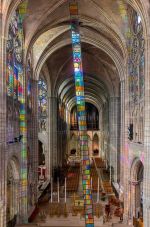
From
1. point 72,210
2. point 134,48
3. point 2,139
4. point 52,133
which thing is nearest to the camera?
point 2,139

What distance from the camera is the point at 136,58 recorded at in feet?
63.5

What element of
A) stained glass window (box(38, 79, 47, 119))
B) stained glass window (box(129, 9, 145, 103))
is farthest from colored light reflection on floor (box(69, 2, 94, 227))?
stained glass window (box(38, 79, 47, 119))

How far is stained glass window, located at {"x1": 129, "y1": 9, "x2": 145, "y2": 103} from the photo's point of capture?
1797 centimetres

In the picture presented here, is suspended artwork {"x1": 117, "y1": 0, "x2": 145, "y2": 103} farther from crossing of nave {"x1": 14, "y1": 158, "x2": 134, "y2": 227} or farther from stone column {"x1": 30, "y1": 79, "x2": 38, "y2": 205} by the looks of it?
crossing of nave {"x1": 14, "y1": 158, "x2": 134, "y2": 227}

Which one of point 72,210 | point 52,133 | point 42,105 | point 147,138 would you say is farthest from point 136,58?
point 52,133

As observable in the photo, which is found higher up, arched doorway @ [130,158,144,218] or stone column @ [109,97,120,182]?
stone column @ [109,97,120,182]

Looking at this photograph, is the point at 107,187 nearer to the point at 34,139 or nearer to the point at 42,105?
the point at 34,139

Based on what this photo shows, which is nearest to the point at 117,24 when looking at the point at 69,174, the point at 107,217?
the point at 107,217

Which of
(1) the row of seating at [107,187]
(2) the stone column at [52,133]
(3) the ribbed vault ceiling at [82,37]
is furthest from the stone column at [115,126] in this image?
(2) the stone column at [52,133]

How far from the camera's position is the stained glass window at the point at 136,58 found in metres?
18.0

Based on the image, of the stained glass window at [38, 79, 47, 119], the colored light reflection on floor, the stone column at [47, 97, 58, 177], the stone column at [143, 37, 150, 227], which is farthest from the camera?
the stone column at [47, 97, 58, 177]

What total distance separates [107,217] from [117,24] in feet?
50.1

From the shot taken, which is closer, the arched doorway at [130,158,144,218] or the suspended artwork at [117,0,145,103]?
the suspended artwork at [117,0,145,103]

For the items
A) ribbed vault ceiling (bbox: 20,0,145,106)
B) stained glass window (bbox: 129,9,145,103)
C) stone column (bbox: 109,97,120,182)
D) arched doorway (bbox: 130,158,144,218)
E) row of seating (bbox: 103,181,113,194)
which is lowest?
row of seating (bbox: 103,181,113,194)
